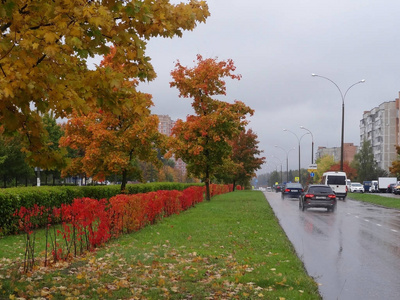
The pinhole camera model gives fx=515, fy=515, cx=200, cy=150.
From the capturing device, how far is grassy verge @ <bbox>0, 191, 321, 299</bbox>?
23.0ft

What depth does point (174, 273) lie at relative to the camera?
8.54 metres

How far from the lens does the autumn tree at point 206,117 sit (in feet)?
113

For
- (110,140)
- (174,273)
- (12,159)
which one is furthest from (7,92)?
(12,159)

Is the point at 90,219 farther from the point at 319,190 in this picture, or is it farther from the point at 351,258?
the point at 319,190

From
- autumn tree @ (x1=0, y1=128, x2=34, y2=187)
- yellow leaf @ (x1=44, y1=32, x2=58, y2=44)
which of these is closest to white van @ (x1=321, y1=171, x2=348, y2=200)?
autumn tree @ (x1=0, y1=128, x2=34, y2=187)

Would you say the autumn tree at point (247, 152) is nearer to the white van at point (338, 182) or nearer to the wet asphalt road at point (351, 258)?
the white van at point (338, 182)

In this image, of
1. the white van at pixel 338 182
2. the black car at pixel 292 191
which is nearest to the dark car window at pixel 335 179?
the white van at pixel 338 182

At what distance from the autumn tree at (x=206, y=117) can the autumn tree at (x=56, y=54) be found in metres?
27.0

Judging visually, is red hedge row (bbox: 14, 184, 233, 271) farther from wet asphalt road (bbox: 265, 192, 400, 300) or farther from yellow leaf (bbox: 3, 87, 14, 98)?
wet asphalt road (bbox: 265, 192, 400, 300)

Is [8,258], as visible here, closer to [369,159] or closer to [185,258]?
[185,258]

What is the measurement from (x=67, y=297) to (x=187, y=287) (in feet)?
5.85

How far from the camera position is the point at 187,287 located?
24.6 feet

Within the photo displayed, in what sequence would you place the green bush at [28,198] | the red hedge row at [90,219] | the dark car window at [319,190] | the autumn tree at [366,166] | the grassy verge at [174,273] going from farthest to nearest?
the autumn tree at [366,166] → the dark car window at [319,190] → the green bush at [28,198] → the red hedge row at [90,219] → the grassy verge at [174,273]

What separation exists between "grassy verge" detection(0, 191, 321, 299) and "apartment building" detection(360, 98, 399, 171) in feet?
429
